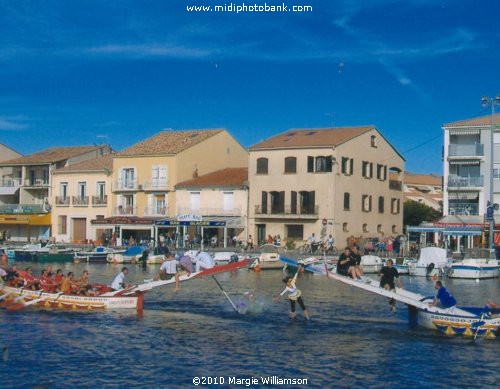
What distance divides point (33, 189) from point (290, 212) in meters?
31.2

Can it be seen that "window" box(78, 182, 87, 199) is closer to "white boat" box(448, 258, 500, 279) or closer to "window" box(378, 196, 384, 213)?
"window" box(378, 196, 384, 213)

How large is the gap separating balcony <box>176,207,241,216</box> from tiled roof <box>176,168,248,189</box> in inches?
79.7

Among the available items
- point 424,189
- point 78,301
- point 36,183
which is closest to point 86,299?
point 78,301

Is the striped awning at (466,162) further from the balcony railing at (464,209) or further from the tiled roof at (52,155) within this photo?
the tiled roof at (52,155)

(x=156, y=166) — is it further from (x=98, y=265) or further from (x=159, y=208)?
(x=98, y=265)

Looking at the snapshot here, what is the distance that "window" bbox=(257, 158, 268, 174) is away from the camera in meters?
67.5

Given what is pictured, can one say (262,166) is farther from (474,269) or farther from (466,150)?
(474,269)

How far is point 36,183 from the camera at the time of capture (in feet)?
271

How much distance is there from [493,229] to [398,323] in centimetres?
3599

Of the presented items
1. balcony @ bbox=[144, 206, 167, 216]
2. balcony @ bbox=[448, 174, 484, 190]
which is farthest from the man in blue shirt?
balcony @ bbox=[144, 206, 167, 216]

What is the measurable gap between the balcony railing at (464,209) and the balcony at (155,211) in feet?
82.1

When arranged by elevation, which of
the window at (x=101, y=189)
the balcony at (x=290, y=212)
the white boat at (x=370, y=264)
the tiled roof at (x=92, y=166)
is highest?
the tiled roof at (x=92, y=166)

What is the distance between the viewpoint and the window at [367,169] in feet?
229

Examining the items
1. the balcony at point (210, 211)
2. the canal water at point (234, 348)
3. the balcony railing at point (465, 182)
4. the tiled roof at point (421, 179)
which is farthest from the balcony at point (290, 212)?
the tiled roof at point (421, 179)
